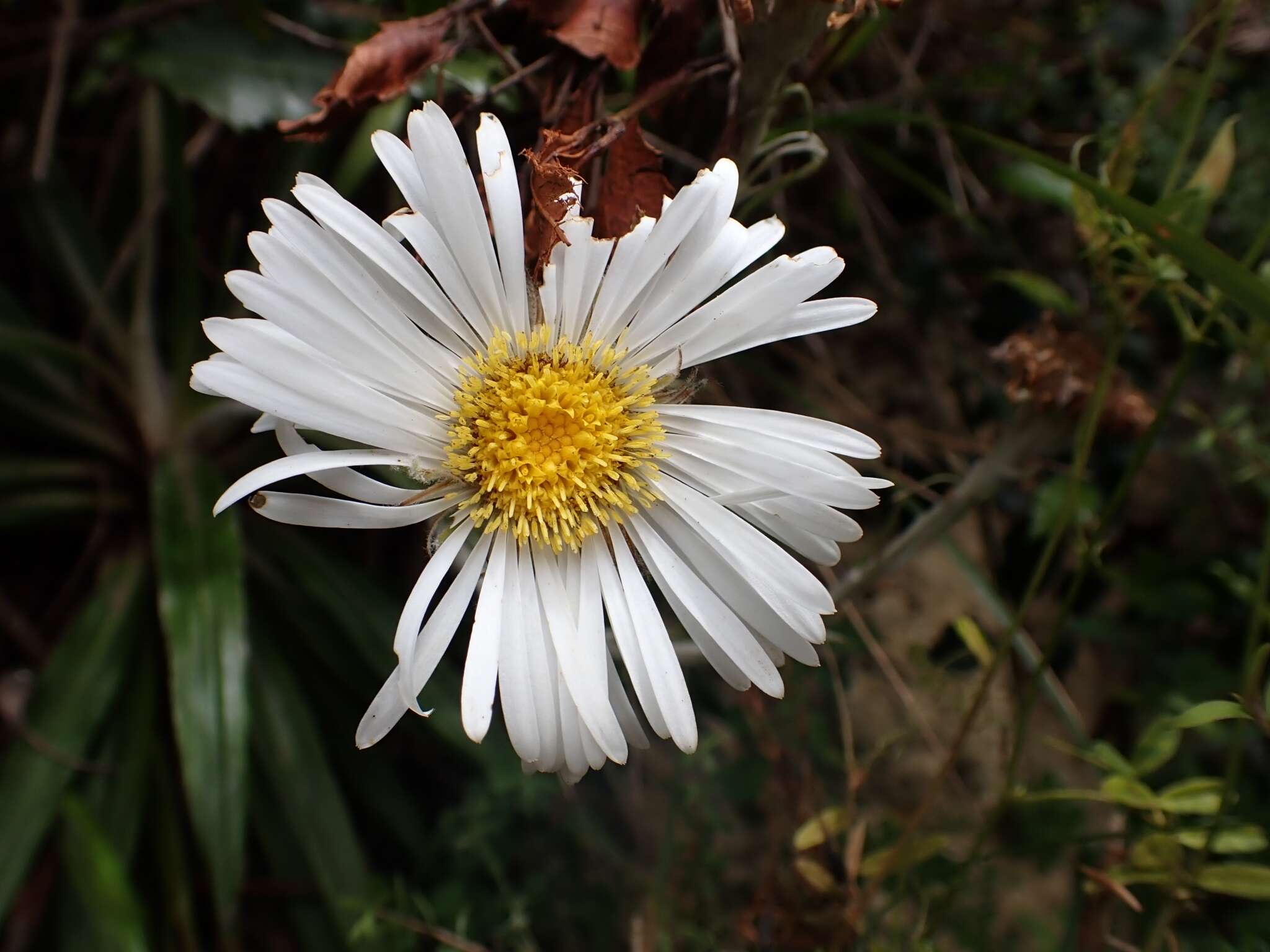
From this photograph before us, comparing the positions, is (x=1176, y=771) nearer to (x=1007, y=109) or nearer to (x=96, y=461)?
(x=1007, y=109)

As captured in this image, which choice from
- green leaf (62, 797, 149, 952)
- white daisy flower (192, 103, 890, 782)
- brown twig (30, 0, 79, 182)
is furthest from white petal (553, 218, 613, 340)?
green leaf (62, 797, 149, 952)

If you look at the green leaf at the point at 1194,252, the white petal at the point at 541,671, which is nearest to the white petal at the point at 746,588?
the white petal at the point at 541,671

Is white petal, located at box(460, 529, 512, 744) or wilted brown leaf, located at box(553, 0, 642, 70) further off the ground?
wilted brown leaf, located at box(553, 0, 642, 70)

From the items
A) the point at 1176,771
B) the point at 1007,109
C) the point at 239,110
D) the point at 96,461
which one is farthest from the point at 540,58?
the point at 1176,771

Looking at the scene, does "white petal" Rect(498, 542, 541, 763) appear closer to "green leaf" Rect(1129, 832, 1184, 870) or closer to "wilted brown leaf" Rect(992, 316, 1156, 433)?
"wilted brown leaf" Rect(992, 316, 1156, 433)

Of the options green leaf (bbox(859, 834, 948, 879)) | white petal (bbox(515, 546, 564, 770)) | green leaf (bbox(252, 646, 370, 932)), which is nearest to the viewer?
white petal (bbox(515, 546, 564, 770))

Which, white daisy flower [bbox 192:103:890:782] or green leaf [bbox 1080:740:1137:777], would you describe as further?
green leaf [bbox 1080:740:1137:777]
